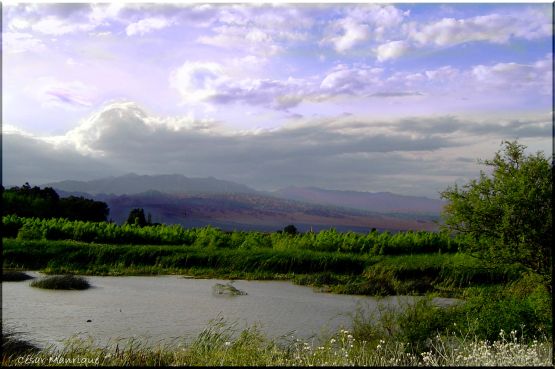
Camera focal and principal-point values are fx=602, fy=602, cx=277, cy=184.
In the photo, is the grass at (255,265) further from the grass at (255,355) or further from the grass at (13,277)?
the grass at (255,355)

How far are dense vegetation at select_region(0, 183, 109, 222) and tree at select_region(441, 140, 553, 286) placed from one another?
2142 cm

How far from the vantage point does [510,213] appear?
26.7 feet

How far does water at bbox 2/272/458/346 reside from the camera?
27.3 ft

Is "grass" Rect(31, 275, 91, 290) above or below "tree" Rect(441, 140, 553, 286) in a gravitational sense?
below

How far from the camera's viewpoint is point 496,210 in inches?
330

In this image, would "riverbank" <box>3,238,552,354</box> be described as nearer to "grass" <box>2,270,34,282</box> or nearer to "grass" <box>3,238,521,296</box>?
"grass" <box>3,238,521,296</box>

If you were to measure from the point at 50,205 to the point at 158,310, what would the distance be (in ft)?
64.2

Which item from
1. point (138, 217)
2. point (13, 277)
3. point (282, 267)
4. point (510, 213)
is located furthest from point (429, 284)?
point (138, 217)

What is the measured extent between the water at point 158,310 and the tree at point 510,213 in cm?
231

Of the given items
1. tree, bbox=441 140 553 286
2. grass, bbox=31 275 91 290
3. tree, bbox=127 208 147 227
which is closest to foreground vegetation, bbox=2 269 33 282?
grass, bbox=31 275 91 290

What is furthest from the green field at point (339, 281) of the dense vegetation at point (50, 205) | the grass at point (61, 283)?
the dense vegetation at point (50, 205)

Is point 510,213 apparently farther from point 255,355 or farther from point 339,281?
point 339,281

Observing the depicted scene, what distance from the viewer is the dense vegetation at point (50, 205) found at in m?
26.3

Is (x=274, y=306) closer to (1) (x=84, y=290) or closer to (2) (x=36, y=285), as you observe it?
(1) (x=84, y=290)
